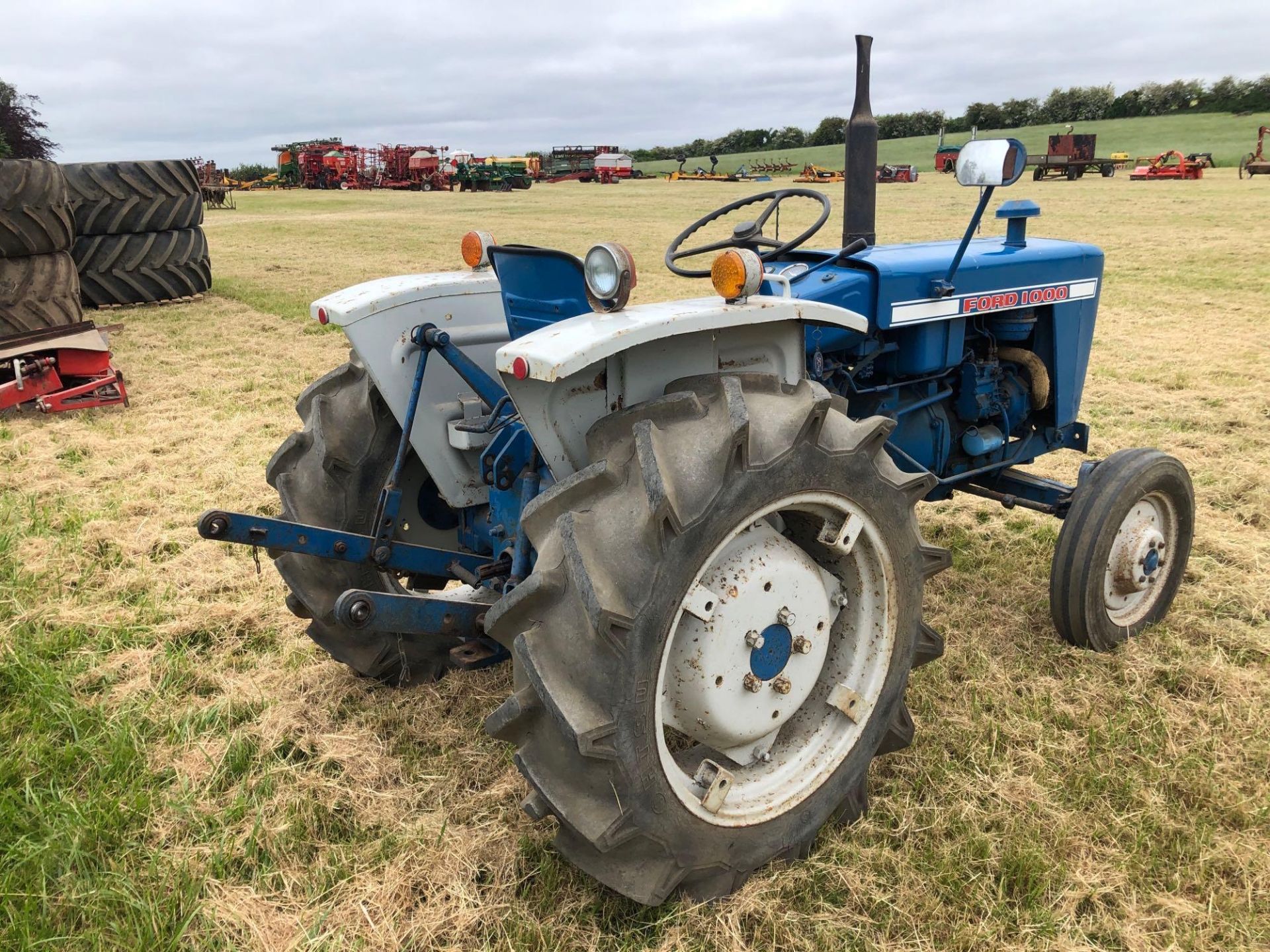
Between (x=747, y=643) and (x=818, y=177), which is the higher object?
(x=747, y=643)

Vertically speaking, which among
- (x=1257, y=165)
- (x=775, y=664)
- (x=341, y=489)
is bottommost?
(x=1257, y=165)

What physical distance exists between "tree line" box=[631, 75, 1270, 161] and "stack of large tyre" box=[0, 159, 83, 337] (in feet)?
160

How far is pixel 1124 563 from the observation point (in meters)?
3.15

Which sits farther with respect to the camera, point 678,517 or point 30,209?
point 30,209

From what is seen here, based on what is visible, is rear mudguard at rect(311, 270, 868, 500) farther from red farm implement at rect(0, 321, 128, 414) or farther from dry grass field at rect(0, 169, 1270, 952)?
red farm implement at rect(0, 321, 128, 414)

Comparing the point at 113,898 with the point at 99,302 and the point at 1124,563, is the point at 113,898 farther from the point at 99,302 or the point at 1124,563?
the point at 99,302

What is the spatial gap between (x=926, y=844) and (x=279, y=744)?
5.91 ft

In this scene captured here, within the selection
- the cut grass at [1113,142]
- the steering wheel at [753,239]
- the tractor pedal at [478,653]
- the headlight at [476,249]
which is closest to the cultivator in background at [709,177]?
the cut grass at [1113,142]

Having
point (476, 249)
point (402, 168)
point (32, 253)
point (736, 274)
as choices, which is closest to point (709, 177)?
point (402, 168)

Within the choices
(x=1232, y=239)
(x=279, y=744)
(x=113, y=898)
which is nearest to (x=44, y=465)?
(x=279, y=744)

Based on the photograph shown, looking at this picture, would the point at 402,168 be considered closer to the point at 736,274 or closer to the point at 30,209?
the point at 30,209

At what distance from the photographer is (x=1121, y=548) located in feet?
10.3

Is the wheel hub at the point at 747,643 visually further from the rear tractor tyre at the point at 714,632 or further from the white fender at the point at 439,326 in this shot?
the white fender at the point at 439,326

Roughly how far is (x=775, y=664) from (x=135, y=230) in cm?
1033
